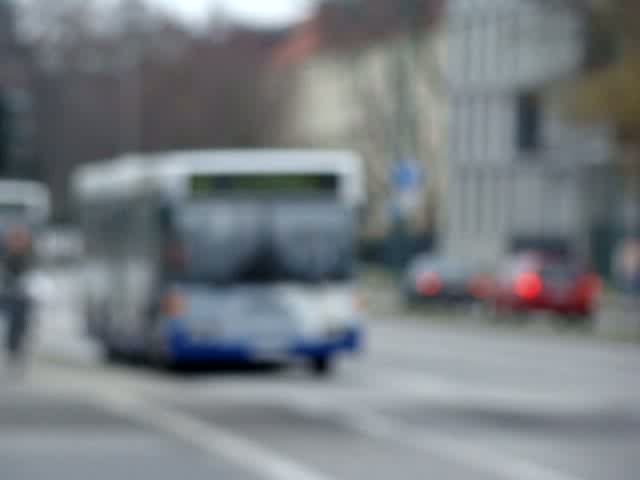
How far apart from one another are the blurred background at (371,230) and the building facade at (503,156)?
112 millimetres

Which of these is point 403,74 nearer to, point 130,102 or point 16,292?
point 16,292

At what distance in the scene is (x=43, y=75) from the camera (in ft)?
320

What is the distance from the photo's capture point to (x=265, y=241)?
85.7 ft

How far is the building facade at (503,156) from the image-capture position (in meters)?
70.0

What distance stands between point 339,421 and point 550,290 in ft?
85.6

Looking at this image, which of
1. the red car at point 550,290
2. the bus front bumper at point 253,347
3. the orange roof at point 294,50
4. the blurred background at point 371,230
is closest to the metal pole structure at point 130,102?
the blurred background at point 371,230

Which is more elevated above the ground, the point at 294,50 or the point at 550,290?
the point at 294,50

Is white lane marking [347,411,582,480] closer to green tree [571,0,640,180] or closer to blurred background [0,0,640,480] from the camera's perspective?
blurred background [0,0,640,480]

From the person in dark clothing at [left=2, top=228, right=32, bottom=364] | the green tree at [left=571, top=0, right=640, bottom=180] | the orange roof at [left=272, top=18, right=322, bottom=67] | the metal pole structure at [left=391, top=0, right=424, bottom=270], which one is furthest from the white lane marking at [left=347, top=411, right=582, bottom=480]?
the orange roof at [left=272, top=18, right=322, bottom=67]

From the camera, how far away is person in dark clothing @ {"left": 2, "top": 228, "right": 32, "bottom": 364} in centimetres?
2745

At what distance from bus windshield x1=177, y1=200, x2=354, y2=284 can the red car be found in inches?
756

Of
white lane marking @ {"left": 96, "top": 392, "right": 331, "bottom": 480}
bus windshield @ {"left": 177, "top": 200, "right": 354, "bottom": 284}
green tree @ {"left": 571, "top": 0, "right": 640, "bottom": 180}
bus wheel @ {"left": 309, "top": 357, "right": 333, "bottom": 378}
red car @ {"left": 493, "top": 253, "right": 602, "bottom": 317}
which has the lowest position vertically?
red car @ {"left": 493, "top": 253, "right": 602, "bottom": 317}

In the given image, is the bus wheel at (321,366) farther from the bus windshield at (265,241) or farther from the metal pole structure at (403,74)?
the metal pole structure at (403,74)

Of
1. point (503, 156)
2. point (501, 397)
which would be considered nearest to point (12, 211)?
point (503, 156)
